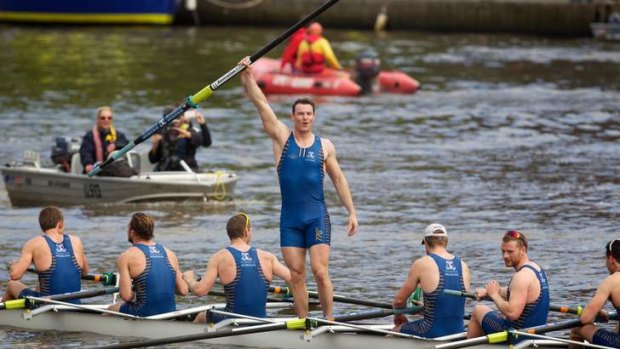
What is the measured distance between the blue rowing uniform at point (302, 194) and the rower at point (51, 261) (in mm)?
2564

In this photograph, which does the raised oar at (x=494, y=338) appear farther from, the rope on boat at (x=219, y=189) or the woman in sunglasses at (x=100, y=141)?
the rope on boat at (x=219, y=189)

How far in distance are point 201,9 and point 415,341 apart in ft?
151

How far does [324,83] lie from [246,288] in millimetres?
24198

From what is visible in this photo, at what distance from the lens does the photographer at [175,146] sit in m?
Answer: 24.0

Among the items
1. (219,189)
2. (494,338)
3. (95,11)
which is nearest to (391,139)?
(219,189)

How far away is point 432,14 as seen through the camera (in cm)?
5694

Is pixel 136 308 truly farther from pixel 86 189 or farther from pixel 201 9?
pixel 201 9

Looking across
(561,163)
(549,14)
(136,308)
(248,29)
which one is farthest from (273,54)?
(136,308)

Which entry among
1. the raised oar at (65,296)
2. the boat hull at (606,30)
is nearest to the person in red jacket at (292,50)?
the boat hull at (606,30)

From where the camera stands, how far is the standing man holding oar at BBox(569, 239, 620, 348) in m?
13.9

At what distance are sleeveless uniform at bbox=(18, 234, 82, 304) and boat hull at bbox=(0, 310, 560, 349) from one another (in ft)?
0.90

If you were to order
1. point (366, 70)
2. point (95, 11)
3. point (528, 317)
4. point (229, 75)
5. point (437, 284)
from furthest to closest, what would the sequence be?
point (95, 11)
point (366, 70)
point (229, 75)
point (437, 284)
point (528, 317)

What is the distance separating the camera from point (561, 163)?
30156mm

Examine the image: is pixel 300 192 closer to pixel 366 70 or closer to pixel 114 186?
pixel 114 186
